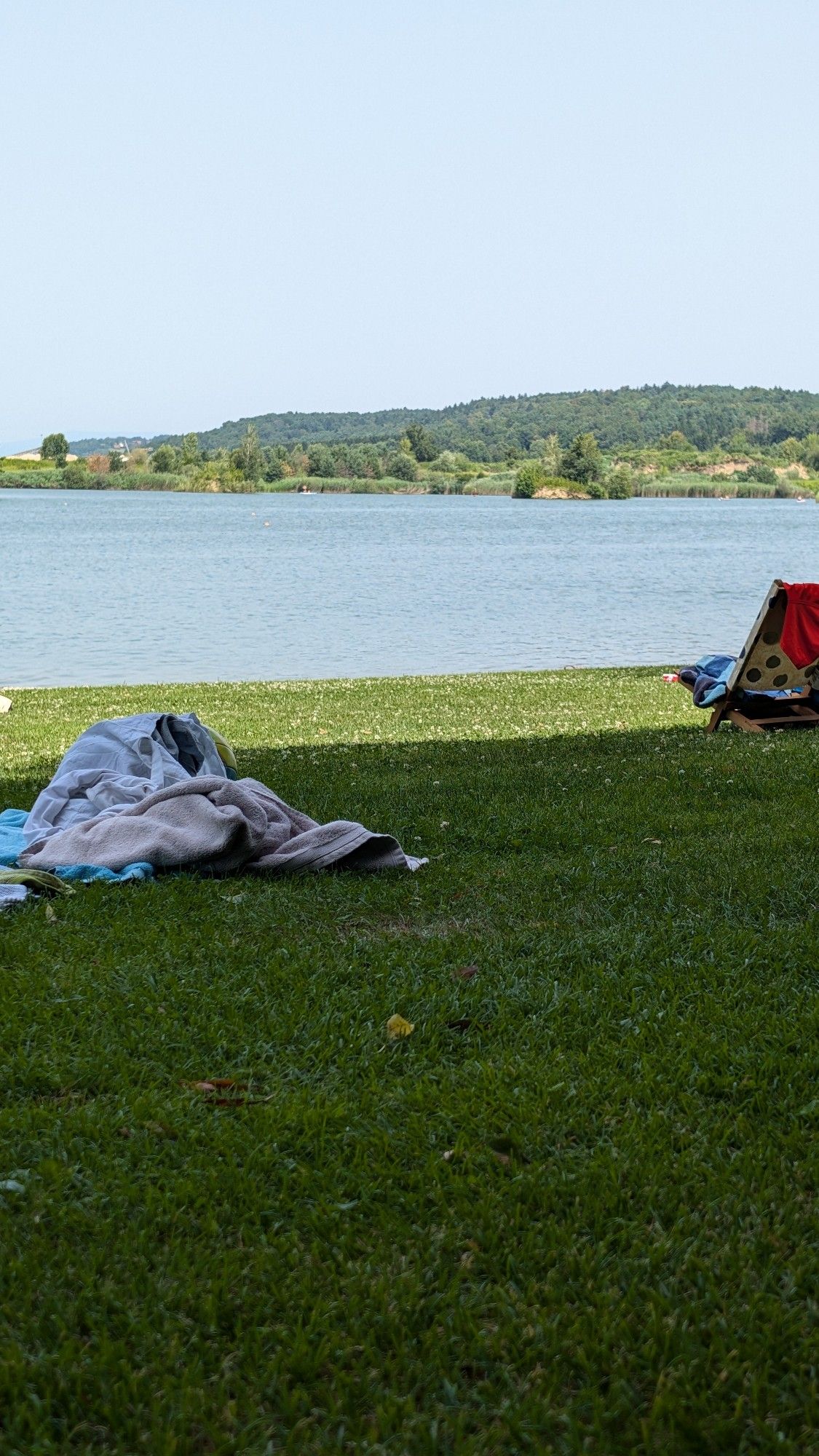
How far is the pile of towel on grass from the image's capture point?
5520mm

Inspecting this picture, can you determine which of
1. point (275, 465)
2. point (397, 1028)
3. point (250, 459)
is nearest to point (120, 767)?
point (397, 1028)

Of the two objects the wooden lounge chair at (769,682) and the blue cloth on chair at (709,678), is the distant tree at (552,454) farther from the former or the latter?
the wooden lounge chair at (769,682)

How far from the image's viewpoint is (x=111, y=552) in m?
52.2

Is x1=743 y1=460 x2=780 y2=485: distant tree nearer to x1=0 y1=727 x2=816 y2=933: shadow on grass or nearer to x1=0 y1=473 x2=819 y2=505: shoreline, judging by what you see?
x1=0 y1=473 x2=819 y2=505: shoreline

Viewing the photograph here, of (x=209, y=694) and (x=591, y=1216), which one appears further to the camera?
(x=209, y=694)

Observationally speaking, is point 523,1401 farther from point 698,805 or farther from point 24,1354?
point 698,805

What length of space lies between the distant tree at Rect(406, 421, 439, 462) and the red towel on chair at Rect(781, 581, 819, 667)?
134039 millimetres

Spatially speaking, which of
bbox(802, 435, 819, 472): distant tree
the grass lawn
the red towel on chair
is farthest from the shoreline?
the grass lawn

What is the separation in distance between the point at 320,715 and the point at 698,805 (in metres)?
6.14

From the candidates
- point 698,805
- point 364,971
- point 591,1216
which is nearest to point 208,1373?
point 591,1216

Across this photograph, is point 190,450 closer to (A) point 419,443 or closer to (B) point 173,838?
(A) point 419,443

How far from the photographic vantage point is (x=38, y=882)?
525cm

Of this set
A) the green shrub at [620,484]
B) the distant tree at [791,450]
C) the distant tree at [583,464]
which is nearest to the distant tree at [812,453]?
the distant tree at [791,450]

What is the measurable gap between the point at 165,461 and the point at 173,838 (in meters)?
141
